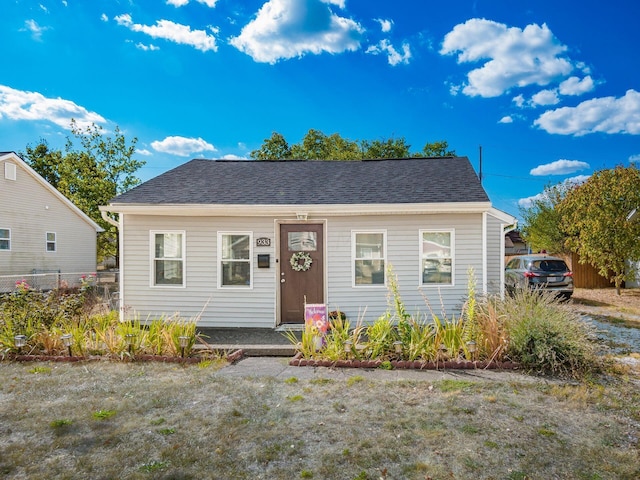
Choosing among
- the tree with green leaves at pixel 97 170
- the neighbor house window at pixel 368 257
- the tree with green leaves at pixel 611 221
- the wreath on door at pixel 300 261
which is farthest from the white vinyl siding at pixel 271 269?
the tree with green leaves at pixel 97 170

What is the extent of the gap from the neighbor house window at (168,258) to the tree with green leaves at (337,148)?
19.1 metres

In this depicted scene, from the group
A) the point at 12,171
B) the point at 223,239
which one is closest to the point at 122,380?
the point at 223,239

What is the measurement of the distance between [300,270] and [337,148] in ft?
67.6

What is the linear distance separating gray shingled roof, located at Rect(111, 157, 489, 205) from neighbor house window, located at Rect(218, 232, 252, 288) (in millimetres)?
782

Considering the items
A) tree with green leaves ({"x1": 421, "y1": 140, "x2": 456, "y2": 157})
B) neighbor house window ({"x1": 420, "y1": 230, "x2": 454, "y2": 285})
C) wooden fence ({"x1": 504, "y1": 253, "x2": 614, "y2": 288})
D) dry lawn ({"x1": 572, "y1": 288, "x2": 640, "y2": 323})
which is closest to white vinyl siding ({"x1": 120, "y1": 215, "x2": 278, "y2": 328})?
neighbor house window ({"x1": 420, "y1": 230, "x2": 454, "y2": 285})

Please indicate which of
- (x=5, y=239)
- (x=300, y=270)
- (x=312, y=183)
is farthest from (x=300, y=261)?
(x=5, y=239)

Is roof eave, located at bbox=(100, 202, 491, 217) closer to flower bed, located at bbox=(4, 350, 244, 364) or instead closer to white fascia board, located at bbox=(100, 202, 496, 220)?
white fascia board, located at bbox=(100, 202, 496, 220)

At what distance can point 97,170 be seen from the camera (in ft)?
83.9

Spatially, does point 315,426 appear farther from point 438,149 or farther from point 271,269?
point 438,149

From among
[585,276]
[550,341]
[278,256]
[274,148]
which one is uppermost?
[274,148]

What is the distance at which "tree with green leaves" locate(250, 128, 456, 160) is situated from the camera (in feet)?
86.5

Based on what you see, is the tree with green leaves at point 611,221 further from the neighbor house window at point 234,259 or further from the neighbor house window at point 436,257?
the neighbor house window at point 234,259

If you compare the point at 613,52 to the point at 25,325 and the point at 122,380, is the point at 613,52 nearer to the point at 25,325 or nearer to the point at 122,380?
the point at 122,380

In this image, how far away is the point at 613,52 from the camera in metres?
10.9
